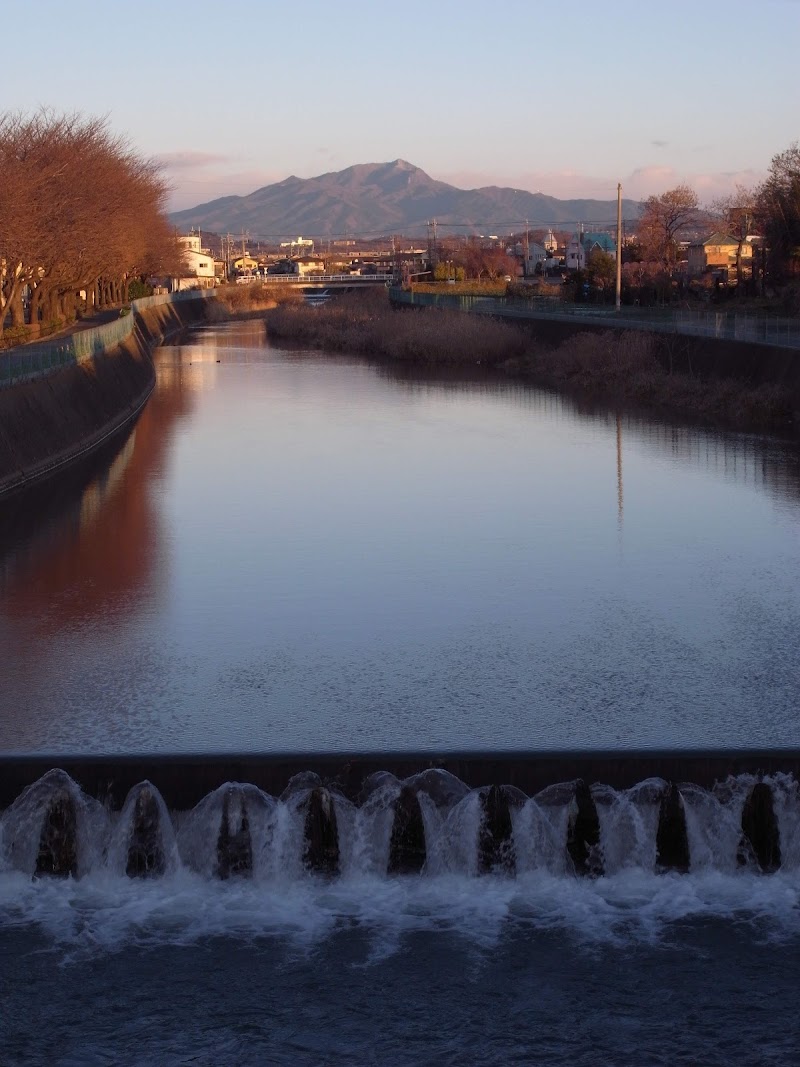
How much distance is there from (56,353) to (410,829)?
920 inches

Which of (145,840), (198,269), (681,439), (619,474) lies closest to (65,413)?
(619,474)

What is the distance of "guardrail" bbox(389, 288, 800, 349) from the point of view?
125 ft

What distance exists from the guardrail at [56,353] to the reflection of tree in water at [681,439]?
10220 millimetres

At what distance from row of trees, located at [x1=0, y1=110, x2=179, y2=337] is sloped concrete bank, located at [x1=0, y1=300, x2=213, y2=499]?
389 cm

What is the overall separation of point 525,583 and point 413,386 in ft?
105

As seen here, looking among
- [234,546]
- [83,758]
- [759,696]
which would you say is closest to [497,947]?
[83,758]

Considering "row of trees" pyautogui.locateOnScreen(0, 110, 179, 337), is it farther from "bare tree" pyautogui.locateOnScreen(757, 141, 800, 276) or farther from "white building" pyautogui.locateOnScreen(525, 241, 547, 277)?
"white building" pyautogui.locateOnScreen(525, 241, 547, 277)

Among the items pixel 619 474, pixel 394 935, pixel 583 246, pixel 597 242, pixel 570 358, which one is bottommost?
pixel 394 935

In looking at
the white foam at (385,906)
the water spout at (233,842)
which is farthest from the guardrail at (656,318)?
the water spout at (233,842)

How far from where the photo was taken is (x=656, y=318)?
48.3 meters

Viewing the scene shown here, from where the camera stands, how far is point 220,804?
1070cm

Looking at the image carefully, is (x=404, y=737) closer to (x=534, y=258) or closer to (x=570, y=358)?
(x=570, y=358)

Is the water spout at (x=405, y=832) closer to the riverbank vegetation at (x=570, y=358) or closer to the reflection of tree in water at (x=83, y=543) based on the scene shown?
the reflection of tree in water at (x=83, y=543)

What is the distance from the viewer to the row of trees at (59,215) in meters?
41.6
